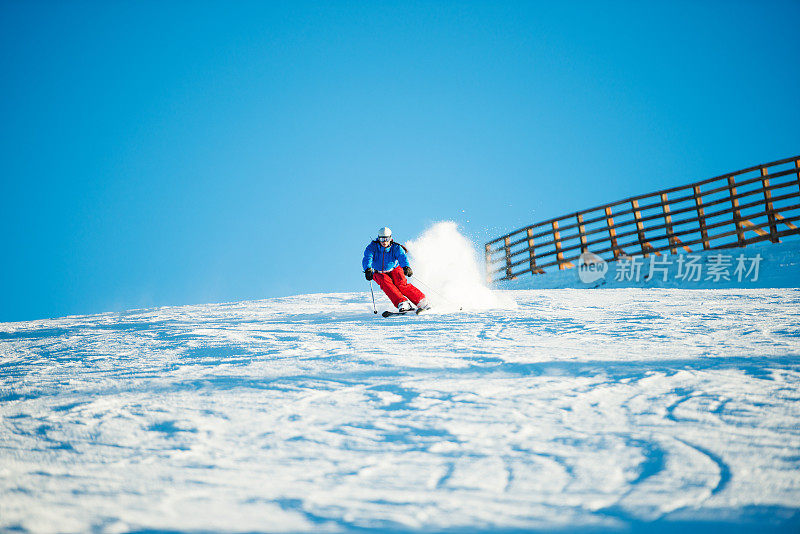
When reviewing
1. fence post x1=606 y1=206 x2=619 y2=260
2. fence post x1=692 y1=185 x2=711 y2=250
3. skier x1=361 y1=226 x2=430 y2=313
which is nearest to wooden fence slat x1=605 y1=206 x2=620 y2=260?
fence post x1=606 y1=206 x2=619 y2=260

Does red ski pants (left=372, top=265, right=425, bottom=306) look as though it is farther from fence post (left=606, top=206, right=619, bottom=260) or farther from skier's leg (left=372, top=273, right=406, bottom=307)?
fence post (left=606, top=206, right=619, bottom=260)

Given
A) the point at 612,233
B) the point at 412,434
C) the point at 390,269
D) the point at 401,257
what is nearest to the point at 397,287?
the point at 390,269

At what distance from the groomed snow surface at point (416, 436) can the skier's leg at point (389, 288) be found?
2.78m

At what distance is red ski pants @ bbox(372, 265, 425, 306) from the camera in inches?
302

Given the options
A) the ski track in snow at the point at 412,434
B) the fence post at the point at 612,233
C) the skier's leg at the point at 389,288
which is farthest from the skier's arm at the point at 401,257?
the fence post at the point at 612,233

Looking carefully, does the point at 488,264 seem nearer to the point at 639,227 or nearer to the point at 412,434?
the point at 639,227

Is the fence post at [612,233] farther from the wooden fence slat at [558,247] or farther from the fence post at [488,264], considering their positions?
the fence post at [488,264]

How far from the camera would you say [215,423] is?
8.63ft

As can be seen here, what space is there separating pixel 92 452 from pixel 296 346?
2547 mm

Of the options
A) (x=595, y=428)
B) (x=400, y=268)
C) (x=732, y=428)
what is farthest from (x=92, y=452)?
(x=400, y=268)

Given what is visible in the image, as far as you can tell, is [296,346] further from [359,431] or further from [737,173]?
[737,173]

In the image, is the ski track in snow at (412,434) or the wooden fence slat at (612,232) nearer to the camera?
the ski track in snow at (412,434)

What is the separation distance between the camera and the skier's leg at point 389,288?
7.65 m

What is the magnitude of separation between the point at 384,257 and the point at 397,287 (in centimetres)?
57
